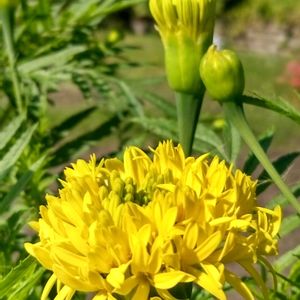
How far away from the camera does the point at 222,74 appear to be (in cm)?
69

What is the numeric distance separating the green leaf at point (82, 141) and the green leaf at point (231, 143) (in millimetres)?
305

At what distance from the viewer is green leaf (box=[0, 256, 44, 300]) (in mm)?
680

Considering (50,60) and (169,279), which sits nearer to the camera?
(169,279)

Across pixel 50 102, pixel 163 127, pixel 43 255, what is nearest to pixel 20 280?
pixel 43 255

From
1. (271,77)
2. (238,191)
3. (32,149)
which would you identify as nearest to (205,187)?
(238,191)

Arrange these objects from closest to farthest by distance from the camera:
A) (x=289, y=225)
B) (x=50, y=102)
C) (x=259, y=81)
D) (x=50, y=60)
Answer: (x=289, y=225), (x=50, y=60), (x=50, y=102), (x=259, y=81)

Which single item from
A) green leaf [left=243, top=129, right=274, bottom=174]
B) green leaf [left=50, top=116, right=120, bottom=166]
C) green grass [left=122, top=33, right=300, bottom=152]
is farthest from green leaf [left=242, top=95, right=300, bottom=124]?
green grass [left=122, top=33, right=300, bottom=152]

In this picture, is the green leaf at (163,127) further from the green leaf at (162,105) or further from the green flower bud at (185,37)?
the green flower bud at (185,37)

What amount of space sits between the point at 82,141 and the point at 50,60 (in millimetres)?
107

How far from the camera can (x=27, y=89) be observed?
1.22 meters

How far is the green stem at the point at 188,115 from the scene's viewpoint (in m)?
0.73

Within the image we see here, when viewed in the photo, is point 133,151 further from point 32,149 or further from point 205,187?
point 32,149

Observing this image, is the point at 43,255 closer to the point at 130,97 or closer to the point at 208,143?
the point at 208,143

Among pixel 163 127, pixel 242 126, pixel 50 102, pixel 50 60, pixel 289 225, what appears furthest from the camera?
pixel 50 102
